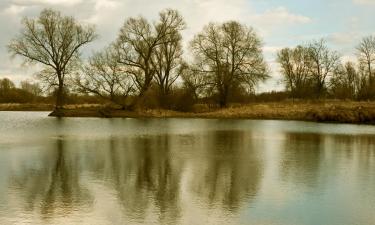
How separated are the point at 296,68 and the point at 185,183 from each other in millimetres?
59817

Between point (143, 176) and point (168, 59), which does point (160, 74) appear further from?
point (143, 176)

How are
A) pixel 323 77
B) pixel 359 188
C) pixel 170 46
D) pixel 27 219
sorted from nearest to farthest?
pixel 27 219 < pixel 359 188 < pixel 170 46 < pixel 323 77

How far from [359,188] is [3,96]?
248 ft

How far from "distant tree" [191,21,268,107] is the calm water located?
95.4ft

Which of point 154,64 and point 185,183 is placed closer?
point 185,183

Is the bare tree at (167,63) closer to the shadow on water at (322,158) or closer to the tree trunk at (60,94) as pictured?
the tree trunk at (60,94)

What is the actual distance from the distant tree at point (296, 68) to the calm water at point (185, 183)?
45342mm

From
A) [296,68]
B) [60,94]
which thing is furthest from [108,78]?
[296,68]

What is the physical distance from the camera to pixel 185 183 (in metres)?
12.4

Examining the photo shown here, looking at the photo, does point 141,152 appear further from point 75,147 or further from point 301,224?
point 301,224

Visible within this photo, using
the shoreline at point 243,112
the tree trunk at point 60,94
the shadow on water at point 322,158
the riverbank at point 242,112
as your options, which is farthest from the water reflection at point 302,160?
the tree trunk at point 60,94

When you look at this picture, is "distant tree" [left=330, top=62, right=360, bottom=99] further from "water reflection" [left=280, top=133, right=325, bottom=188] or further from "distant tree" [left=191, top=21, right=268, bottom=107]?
"water reflection" [left=280, top=133, right=325, bottom=188]

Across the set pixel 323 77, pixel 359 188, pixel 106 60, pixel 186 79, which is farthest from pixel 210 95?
pixel 359 188

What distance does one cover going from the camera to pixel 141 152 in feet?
60.4
